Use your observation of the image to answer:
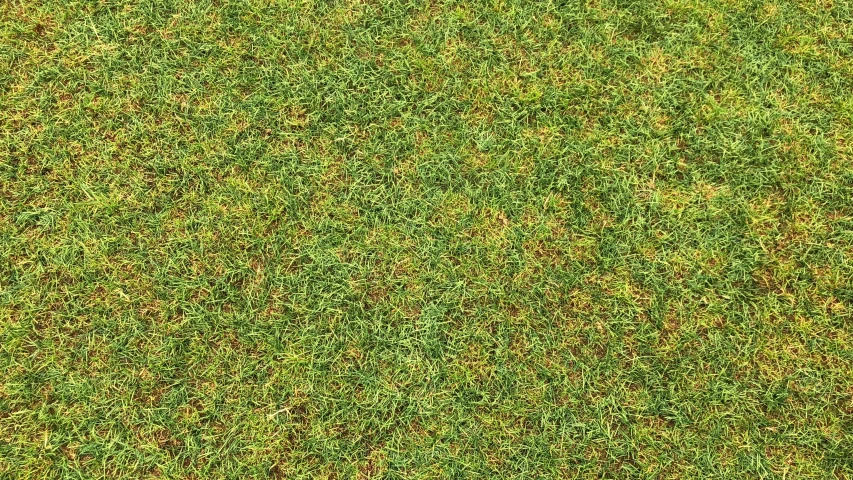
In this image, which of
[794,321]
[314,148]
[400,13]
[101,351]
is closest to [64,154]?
[101,351]

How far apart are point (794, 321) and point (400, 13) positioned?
2.22 metres

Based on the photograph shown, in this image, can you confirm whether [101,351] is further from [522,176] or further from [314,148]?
[522,176]

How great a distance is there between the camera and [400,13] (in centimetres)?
255

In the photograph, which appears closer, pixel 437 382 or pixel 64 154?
pixel 437 382

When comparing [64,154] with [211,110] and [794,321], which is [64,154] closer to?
[211,110]

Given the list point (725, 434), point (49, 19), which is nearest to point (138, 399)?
point (49, 19)

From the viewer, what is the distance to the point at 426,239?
2334 millimetres

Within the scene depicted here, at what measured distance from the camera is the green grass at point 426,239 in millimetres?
2199

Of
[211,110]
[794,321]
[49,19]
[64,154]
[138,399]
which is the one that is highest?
[49,19]

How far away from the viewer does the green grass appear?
7.22 feet

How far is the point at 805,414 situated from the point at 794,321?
0.38 metres

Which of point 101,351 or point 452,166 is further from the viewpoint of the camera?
point 452,166

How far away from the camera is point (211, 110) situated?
8.05 ft

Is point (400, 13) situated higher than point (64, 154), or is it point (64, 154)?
point (400, 13)
